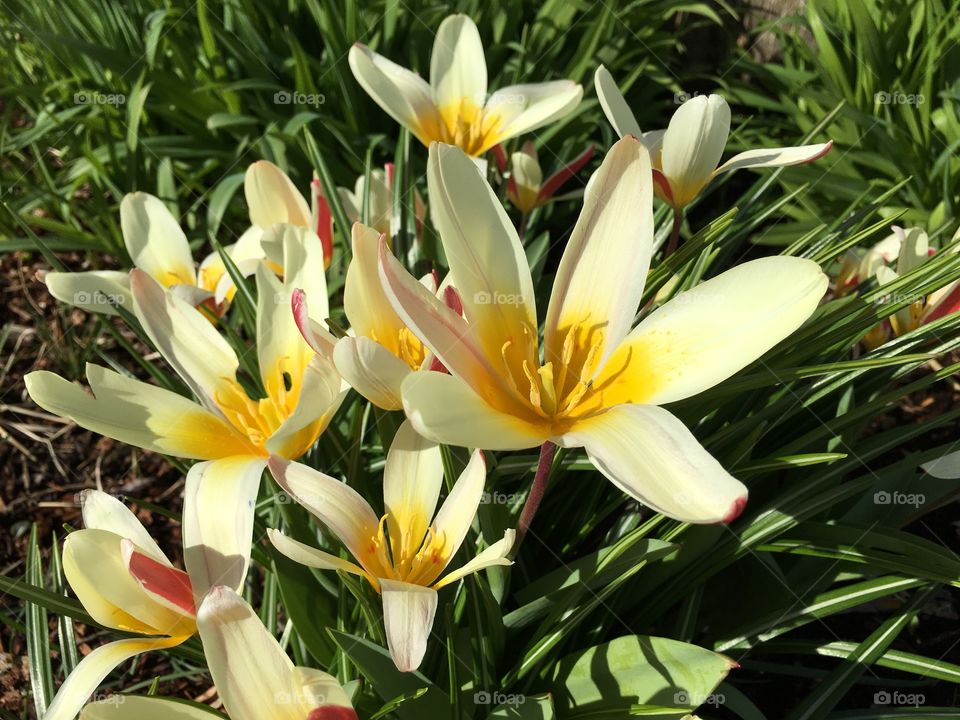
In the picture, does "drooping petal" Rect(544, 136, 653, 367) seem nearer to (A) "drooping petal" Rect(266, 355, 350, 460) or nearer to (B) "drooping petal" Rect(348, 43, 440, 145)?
(A) "drooping petal" Rect(266, 355, 350, 460)

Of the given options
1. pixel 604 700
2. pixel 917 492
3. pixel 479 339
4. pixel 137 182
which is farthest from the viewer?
pixel 137 182

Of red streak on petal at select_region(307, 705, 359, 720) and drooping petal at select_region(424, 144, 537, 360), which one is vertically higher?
drooping petal at select_region(424, 144, 537, 360)

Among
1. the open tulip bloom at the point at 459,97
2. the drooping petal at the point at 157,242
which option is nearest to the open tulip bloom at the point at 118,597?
the drooping petal at the point at 157,242

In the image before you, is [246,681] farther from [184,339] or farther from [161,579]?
[184,339]

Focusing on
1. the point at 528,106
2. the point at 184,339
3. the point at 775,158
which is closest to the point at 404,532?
the point at 184,339

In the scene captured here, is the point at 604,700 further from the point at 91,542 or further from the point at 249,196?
the point at 249,196

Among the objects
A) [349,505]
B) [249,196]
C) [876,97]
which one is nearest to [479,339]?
[349,505]

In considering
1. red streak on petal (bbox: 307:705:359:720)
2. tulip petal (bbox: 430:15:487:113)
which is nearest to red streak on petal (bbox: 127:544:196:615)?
red streak on petal (bbox: 307:705:359:720)
